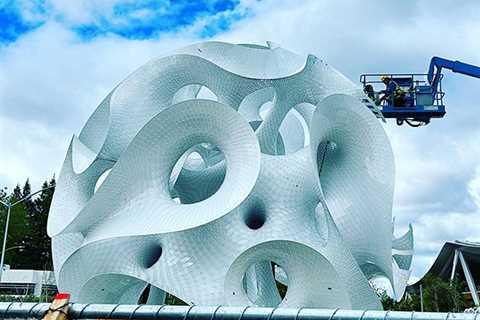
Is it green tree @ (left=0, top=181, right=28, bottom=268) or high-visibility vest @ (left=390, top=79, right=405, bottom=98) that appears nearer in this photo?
high-visibility vest @ (left=390, top=79, right=405, bottom=98)

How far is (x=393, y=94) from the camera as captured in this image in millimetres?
27453

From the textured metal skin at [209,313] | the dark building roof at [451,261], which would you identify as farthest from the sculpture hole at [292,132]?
the dark building roof at [451,261]

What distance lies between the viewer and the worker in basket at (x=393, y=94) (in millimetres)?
27375

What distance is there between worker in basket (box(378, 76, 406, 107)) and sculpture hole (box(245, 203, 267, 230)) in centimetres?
1103

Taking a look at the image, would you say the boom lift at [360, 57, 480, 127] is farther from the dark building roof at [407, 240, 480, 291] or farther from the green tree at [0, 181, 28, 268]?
the green tree at [0, 181, 28, 268]

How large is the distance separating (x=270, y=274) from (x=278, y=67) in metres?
8.07

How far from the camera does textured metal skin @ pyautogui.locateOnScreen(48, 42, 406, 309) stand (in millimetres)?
18250

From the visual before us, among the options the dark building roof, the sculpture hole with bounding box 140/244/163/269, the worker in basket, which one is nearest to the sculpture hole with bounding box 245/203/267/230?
the sculpture hole with bounding box 140/244/163/269

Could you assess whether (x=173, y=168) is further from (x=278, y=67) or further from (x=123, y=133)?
(x=278, y=67)

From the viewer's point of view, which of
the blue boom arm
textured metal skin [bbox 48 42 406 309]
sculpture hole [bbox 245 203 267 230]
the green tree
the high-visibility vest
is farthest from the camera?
the green tree

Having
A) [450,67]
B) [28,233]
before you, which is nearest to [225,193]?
[450,67]

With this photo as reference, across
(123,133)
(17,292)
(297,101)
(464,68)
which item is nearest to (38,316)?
(123,133)

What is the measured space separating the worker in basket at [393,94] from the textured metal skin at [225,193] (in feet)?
19.0

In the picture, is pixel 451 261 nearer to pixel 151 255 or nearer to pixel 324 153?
pixel 324 153
